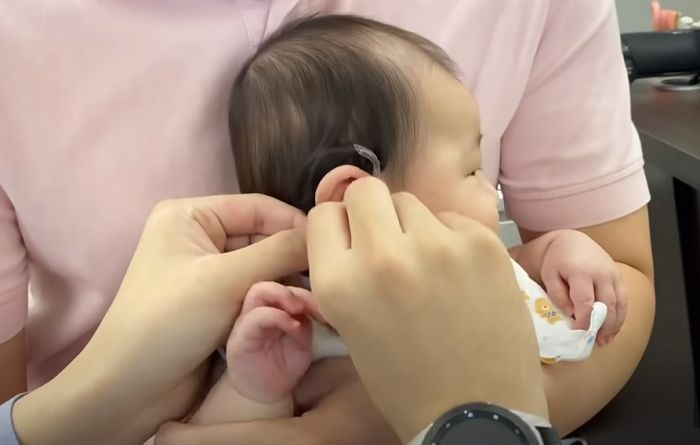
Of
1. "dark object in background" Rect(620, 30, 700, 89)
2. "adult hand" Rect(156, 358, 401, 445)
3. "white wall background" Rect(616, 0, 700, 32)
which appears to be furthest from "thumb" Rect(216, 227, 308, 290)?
"white wall background" Rect(616, 0, 700, 32)

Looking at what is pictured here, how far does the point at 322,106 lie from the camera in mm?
599

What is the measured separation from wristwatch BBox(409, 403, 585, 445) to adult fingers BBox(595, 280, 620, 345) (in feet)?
0.84

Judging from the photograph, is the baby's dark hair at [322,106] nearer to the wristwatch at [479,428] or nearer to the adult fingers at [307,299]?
the adult fingers at [307,299]

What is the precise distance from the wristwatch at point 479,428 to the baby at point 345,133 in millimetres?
122

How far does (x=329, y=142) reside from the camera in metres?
0.59

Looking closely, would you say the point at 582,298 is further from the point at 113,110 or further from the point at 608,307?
the point at 113,110

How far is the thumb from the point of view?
517mm

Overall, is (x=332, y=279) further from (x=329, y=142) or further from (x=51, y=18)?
(x=51, y=18)

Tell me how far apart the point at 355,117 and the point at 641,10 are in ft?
5.29

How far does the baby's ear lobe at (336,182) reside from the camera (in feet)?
1.79

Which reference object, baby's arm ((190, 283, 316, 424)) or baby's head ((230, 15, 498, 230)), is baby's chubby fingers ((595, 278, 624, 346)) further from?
baby's arm ((190, 283, 316, 424))

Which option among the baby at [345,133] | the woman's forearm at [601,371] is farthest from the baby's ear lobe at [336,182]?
the woman's forearm at [601,371]

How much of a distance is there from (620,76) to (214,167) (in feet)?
1.43

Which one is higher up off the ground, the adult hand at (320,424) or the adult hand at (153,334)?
the adult hand at (153,334)
